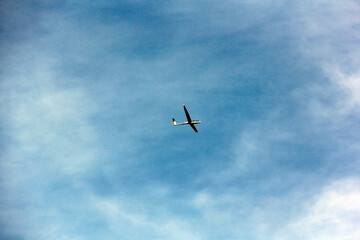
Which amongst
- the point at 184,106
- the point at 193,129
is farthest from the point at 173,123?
the point at 184,106

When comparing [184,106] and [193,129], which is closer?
[184,106]

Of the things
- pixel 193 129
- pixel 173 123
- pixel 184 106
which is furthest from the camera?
pixel 173 123

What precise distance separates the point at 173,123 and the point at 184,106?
31.4 m

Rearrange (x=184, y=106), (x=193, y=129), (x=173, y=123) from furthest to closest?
(x=173, y=123)
(x=193, y=129)
(x=184, y=106)

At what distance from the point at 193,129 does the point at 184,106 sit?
20.6 metres

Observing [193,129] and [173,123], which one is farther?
[173,123]

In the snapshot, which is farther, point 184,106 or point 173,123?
point 173,123

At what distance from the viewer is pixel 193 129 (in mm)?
179750

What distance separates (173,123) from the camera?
19338cm

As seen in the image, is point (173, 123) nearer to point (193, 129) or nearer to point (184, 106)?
point (193, 129)

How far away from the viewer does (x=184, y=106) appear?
164 meters

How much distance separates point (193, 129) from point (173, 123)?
1801 centimetres
